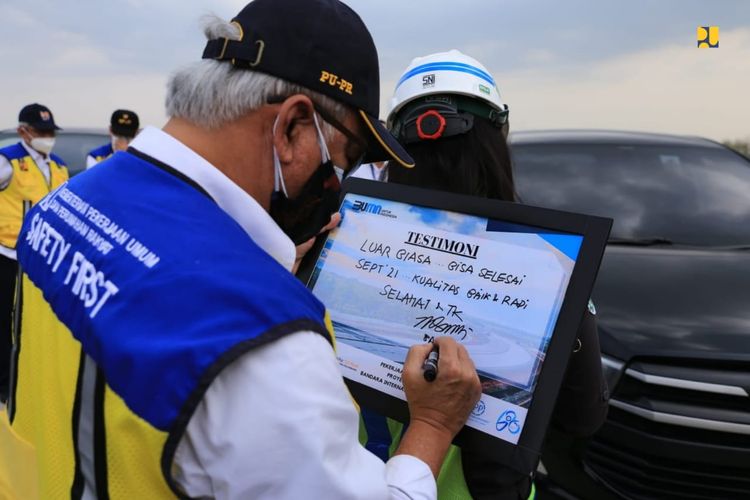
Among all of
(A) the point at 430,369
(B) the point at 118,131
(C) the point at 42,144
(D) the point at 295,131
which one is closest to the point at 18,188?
(C) the point at 42,144

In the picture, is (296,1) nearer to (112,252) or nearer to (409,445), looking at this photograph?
(112,252)

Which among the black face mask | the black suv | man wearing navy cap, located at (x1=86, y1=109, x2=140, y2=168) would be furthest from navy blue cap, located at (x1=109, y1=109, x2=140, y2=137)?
the black face mask

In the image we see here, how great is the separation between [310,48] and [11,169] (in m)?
4.61

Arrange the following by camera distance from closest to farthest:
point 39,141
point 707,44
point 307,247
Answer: point 307,247, point 707,44, point 39,141

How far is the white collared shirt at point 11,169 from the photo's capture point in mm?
4531

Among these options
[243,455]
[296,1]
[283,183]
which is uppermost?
[296,1]

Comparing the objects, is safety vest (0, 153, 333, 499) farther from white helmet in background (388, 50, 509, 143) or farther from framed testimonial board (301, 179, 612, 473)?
white helmet in background (388, 50, 509, 143)

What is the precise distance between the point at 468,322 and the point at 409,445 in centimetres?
27

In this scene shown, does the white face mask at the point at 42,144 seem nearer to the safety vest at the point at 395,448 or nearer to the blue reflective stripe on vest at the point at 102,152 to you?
the blue reflective stripe on vest at the point at 102,152

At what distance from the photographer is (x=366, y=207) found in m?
1.42

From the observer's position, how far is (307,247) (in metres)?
1.54

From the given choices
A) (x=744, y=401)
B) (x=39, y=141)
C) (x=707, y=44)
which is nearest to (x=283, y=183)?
(x=744, y=401)

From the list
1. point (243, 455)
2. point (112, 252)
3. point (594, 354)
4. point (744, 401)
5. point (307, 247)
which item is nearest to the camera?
point (243, 455)

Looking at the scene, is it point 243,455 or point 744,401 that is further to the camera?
point 744,401
